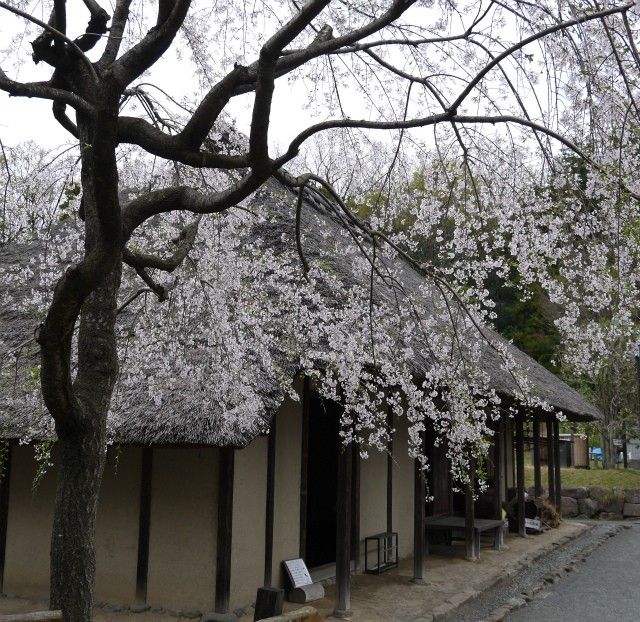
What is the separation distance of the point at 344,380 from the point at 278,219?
9.15ft

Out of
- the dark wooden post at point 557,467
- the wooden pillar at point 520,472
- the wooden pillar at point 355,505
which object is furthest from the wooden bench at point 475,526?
the dark wooden post at point 557,467

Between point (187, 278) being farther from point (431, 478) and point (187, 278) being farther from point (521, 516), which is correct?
point (521, 516)

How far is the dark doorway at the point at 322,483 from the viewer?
28.2 ft

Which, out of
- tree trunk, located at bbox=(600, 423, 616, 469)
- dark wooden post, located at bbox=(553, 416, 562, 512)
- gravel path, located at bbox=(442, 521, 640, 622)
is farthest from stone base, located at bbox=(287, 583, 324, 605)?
tree trunk, located at bbox=(600, 423, 616, 469)

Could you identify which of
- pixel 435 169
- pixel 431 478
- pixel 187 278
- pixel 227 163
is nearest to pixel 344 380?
pixel 187 278

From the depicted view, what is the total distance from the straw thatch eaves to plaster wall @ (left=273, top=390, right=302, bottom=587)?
52.5 inches

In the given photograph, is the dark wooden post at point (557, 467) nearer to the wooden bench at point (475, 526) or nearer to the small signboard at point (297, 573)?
the wooden bench at point (475, 526)

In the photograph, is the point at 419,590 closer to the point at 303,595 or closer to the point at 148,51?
the point at 303,595

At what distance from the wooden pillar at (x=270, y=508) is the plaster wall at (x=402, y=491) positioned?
9.77 ft

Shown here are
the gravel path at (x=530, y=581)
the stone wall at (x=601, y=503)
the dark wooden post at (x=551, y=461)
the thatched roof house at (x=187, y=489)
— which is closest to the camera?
the thatched roof house at (x=187, y=489)

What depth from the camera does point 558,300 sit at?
602 cm

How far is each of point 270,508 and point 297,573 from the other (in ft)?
2.41

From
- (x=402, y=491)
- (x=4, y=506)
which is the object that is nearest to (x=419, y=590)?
(x=402, y=491)

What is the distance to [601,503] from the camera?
54.1ft
